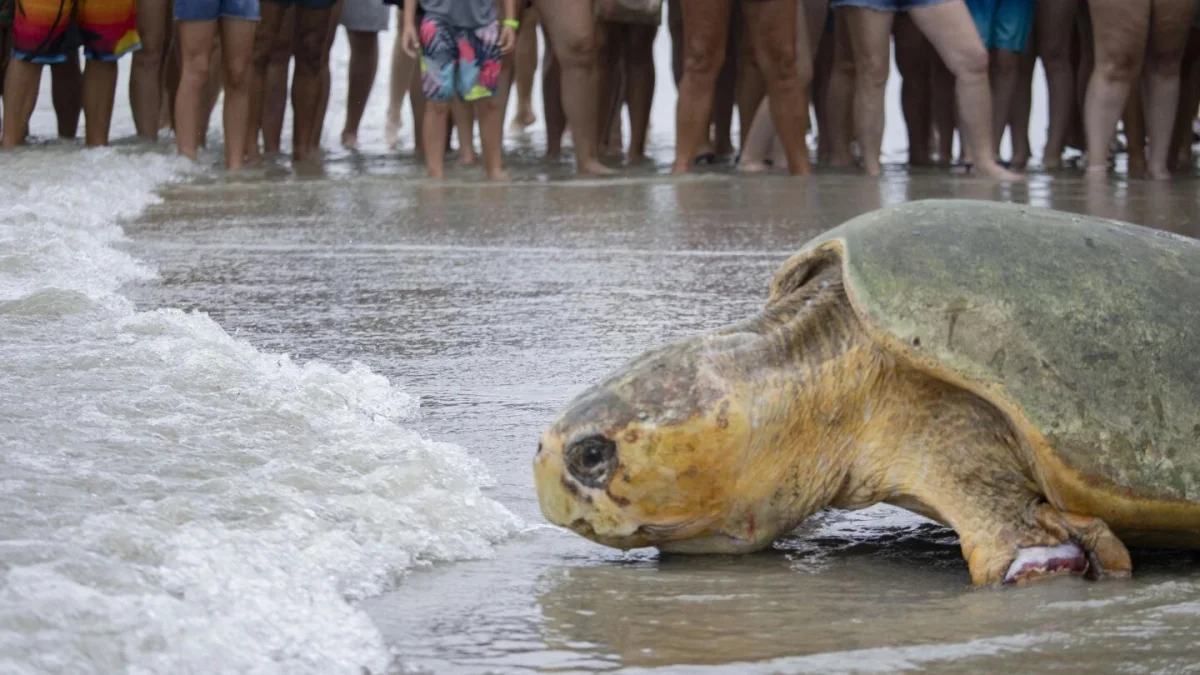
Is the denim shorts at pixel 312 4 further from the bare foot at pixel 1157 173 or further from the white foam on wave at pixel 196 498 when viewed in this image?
the white foam on wave at pixel 196 498

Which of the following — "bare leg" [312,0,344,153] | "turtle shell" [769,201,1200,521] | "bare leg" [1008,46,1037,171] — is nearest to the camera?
"turtle shell" [769,201,1200,521]

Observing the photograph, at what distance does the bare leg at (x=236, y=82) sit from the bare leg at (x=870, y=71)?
2829 millimetres

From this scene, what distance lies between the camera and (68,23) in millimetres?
8016

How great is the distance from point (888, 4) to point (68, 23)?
3.98 metres

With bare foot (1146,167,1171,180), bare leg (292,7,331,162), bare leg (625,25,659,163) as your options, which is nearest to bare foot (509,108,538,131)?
bare leg (625,25,659,163)

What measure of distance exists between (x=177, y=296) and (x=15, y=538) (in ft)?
7.46

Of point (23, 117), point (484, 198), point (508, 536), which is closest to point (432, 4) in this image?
point (484, 198)

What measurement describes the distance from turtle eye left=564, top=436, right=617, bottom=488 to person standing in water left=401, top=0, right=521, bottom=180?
520 cm

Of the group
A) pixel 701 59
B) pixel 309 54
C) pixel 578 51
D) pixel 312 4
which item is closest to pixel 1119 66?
pixel 701 59

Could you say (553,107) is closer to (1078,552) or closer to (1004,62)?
(1004,62)

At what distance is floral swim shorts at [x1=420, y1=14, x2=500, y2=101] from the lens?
7.30 metres

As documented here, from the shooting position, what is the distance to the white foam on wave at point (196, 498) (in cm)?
169

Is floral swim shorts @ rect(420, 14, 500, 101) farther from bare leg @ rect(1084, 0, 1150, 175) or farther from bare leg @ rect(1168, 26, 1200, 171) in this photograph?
bare leg @ rect(1168, 26, 1200, 171)

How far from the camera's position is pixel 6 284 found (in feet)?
12.6
